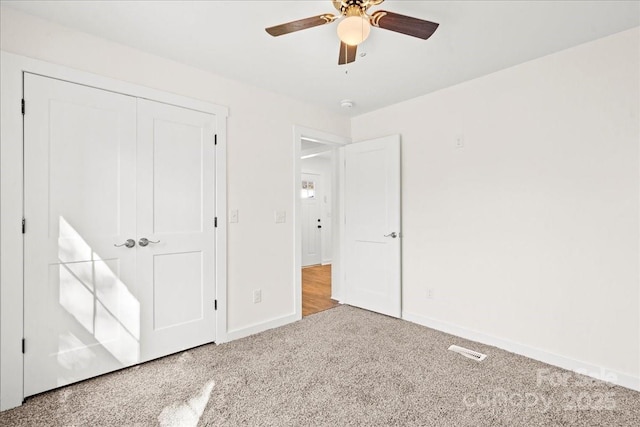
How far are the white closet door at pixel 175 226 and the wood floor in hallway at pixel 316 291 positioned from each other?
4.44 ft

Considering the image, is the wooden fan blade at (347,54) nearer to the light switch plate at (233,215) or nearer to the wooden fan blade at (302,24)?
the wooden fan blade at (302,24)

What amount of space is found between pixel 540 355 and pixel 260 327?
2.44 meters

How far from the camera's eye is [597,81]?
7.20 ft

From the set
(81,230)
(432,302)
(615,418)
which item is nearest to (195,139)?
(81,230)

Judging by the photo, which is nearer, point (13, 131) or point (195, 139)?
point (13, 131)

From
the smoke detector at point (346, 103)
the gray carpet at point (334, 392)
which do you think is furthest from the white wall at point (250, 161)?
the gray carpet at point (334, 392)

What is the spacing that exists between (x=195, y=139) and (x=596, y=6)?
9.64 ft

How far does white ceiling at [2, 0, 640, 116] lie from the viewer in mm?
1857

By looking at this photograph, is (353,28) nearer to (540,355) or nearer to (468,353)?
(468,353)

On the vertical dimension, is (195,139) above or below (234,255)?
above

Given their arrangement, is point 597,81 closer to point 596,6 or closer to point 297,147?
point 596,6

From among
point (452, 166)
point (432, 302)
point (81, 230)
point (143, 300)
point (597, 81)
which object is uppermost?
point (597, 81)

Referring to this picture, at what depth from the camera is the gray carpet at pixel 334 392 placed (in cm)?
173

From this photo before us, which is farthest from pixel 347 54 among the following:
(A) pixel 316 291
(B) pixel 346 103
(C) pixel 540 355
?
(A) pixel 316 291
